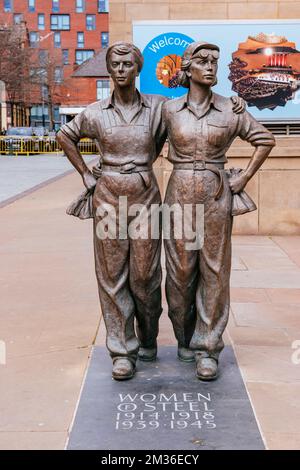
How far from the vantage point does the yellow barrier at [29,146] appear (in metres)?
42.4

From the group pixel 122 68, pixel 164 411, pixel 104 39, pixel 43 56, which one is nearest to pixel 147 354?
pixel 164 411

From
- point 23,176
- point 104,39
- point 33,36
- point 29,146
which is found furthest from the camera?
point 33,36

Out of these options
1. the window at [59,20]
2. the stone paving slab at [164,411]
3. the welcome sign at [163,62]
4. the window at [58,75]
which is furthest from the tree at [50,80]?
the stone paving slab at [164,411]

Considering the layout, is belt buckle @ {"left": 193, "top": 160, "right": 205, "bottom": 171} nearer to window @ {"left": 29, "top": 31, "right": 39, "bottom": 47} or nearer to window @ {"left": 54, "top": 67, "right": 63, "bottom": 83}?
window @ {"left": 54, "top": 67, "right": 63, "bottom": 83}

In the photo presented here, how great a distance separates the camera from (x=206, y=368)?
4.82 metres

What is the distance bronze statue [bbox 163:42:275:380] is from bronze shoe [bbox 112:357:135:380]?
45 cm

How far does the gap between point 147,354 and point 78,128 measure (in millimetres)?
1691

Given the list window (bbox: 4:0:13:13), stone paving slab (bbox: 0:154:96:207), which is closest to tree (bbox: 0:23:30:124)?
stone paving slab (bbox: 0:154:96:207)

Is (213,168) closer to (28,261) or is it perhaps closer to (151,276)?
(151,276)

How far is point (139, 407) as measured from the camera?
4.38 meters

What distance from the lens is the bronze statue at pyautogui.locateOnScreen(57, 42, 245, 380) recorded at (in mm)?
4738

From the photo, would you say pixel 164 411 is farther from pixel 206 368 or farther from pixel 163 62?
pixel 163 62

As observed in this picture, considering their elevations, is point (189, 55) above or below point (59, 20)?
below
